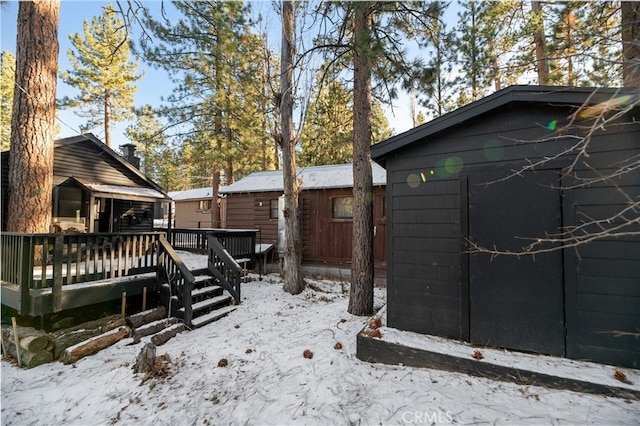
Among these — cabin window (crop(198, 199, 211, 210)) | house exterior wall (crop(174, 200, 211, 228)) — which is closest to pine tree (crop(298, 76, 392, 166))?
cabin window (crop(198, 199, 211, 210))

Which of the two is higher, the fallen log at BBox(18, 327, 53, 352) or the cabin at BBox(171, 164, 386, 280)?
the cabin at BBox(171, 164, 386, 280)

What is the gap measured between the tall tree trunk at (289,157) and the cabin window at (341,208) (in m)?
2.48

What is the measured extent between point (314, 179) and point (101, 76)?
51.6 feet

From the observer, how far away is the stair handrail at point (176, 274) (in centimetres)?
479

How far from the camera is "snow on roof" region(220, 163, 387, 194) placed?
9.05 metres

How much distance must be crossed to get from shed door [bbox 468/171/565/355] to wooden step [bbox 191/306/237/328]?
4.16m

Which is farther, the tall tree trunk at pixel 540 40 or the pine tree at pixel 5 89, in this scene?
the pine tree at pixel 5 89

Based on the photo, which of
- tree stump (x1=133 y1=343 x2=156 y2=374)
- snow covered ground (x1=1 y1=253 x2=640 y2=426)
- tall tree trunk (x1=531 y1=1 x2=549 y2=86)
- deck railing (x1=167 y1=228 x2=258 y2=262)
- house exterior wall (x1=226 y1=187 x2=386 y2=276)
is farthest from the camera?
house exterior wall (x1=226 y1=187 x2=386 y2=276)

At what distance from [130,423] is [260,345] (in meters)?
1.77

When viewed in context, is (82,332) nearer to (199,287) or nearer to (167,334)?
(167,334)

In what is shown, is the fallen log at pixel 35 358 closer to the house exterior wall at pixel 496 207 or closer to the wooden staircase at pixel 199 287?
the wooden staircase at pixel 199 287

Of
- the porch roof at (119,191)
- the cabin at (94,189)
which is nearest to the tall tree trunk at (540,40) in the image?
the porch roof at (119,191)

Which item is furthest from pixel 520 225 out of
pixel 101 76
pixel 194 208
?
pixel 101 76

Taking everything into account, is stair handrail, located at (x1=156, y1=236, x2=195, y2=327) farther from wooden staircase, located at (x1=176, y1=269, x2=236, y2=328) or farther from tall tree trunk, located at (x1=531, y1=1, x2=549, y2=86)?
tall tree trunk, located at (x1=531, y1=1, x2=549, y2=86)
